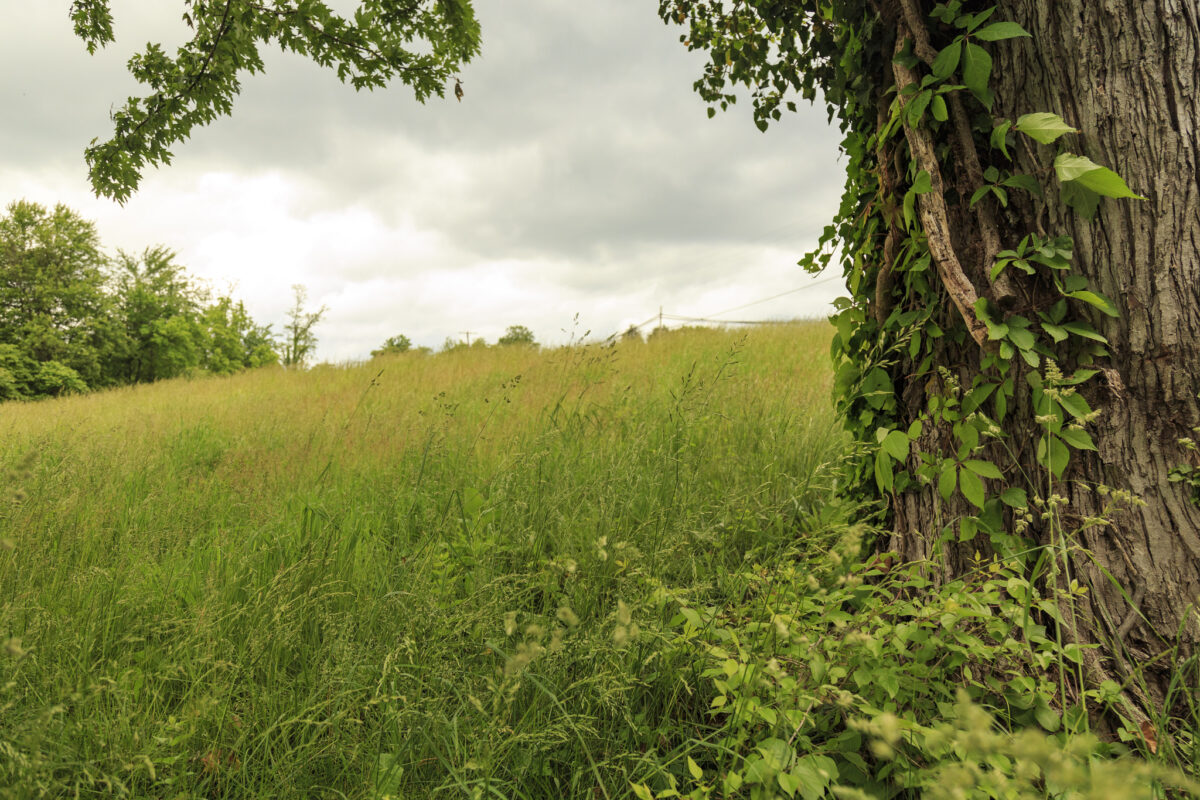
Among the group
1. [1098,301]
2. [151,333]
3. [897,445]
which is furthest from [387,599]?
[151,333]

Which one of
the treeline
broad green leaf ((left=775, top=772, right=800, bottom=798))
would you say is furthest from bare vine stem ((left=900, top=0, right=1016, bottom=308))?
the treeline

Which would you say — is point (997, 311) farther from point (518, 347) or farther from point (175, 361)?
point (175, 361)

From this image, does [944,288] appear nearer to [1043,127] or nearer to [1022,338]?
[1022,338]

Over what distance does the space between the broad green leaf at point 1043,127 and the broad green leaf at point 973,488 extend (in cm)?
113

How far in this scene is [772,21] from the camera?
10.3ft

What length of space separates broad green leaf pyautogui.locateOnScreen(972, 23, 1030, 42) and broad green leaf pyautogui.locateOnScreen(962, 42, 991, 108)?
0.05m

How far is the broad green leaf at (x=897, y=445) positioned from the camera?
2.30 m

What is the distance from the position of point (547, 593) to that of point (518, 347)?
9308 millimetres

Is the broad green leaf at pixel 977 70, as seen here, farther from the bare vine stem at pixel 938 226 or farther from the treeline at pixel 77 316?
the treeline at pixel 77 316

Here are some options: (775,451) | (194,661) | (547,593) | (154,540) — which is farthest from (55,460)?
(775,451)

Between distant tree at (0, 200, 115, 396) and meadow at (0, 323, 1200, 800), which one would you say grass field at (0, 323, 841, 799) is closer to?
meadow at (0, 323, 1200, 800)

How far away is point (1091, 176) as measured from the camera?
184cm

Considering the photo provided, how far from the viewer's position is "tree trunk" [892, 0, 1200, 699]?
186 cm

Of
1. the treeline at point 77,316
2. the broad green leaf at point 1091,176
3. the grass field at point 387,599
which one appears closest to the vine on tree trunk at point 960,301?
the broad green leaf at point 1091,176
